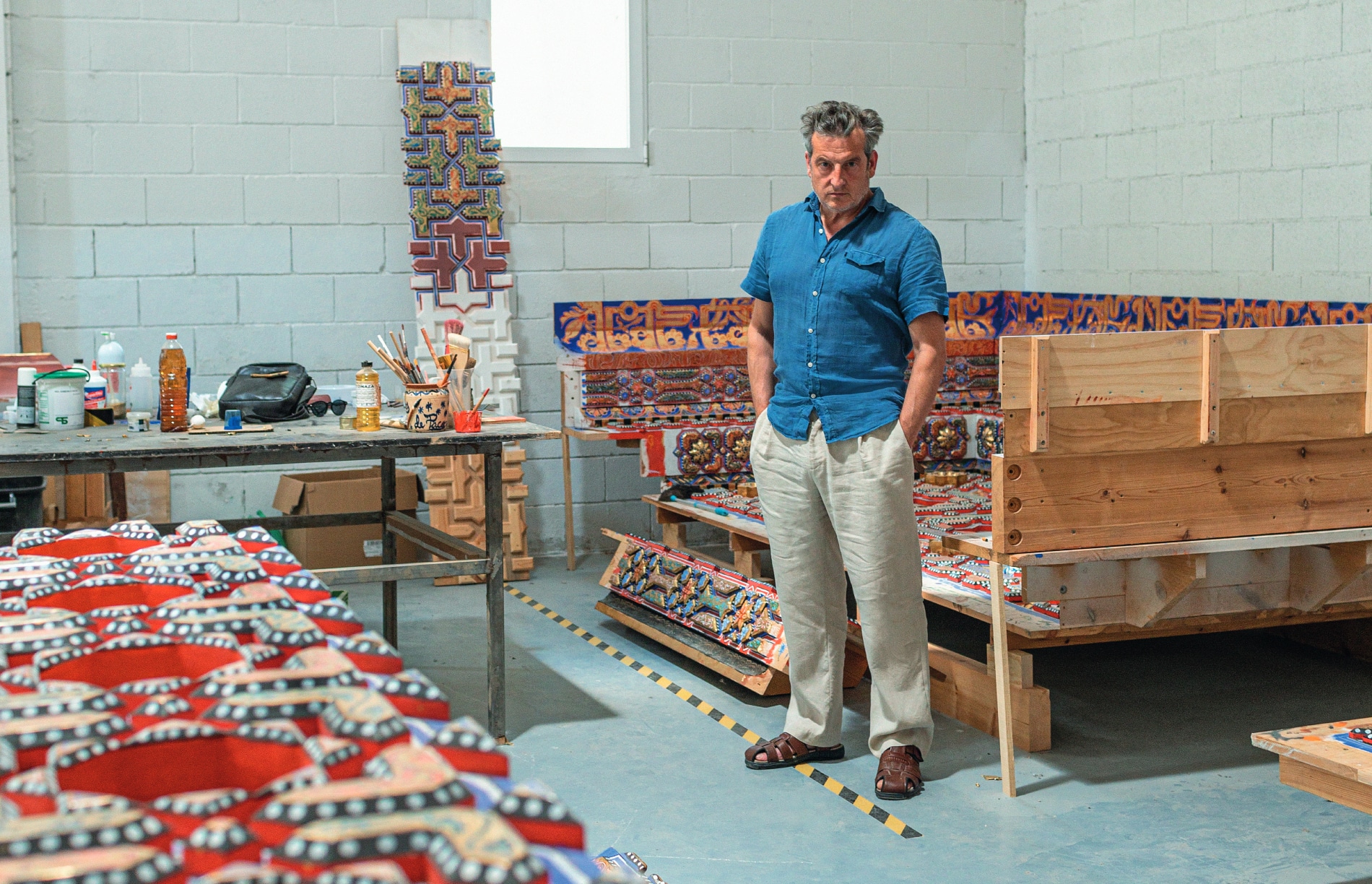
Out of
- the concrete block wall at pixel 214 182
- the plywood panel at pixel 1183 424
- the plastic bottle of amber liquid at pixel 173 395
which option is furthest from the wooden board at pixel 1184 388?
the concrete block wall at pixel 214 182

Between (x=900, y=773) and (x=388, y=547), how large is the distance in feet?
8.08

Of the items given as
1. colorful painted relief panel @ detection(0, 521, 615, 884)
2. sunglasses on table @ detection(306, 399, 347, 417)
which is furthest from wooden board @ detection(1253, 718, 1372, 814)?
sunglasses on table @ detection(306, 399, 347, 417)

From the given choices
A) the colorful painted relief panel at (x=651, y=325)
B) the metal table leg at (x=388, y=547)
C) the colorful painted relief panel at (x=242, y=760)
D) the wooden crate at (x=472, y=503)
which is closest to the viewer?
the colorful painted relief panel at (x=242, y=760)

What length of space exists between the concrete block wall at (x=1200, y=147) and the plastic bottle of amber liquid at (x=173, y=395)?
15.2ft

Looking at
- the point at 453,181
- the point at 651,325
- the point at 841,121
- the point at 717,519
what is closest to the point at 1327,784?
the point at 841,121

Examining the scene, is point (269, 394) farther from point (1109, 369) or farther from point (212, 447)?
point (1109, 369)

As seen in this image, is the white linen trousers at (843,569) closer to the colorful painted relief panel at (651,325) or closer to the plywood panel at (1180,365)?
the plywood panel at (1180,365)

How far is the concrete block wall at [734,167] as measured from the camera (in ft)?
24.3

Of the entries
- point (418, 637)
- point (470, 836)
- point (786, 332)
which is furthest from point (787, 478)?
point (470, 836)

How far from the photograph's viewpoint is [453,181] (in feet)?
23.2

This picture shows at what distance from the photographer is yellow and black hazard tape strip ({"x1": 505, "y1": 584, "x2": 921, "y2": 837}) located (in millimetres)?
3744

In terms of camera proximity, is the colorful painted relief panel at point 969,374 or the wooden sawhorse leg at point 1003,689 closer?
the wooden sawhorse leg at point 1003,689

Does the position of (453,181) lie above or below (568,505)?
above

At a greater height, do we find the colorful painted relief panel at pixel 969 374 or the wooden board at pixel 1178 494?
the colorful painted relief panel at pixel 969 374
